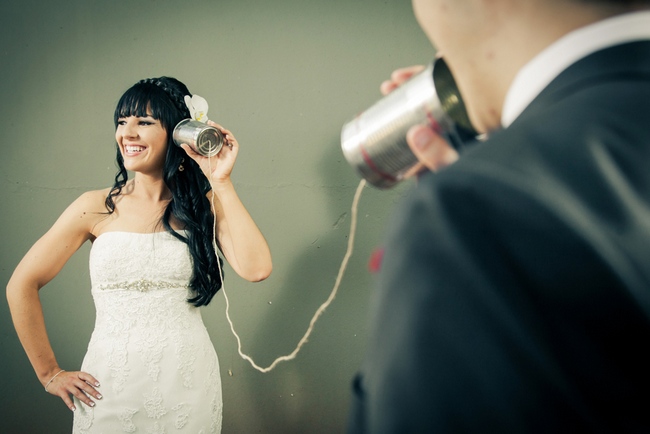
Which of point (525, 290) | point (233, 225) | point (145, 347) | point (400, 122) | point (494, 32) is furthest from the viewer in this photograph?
point (233, 225)

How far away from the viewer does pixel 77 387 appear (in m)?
1.35

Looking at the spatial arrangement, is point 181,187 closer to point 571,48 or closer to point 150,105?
point 150,105

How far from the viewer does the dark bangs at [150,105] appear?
1441 millimetres

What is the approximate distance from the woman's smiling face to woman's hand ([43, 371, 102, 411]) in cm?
61

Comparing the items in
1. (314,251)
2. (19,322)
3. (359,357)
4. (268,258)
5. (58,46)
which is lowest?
(359,357)

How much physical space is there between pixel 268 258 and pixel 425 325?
50.3 inches

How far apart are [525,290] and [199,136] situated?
1226mm

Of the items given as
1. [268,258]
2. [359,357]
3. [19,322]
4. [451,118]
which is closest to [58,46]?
[19,322]

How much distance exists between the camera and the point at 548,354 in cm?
22

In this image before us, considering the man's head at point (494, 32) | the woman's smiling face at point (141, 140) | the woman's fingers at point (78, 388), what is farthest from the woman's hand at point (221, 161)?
the man's head at point (494, 32)

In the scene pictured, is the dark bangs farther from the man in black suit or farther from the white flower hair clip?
the man in black suit

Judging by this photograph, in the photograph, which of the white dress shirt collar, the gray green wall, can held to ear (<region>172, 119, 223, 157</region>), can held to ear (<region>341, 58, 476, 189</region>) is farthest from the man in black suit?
the gray green wall

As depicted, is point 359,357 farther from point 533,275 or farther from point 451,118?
point 533,275

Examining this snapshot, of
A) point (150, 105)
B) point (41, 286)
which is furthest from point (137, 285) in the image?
Answer: point (150, 105)
